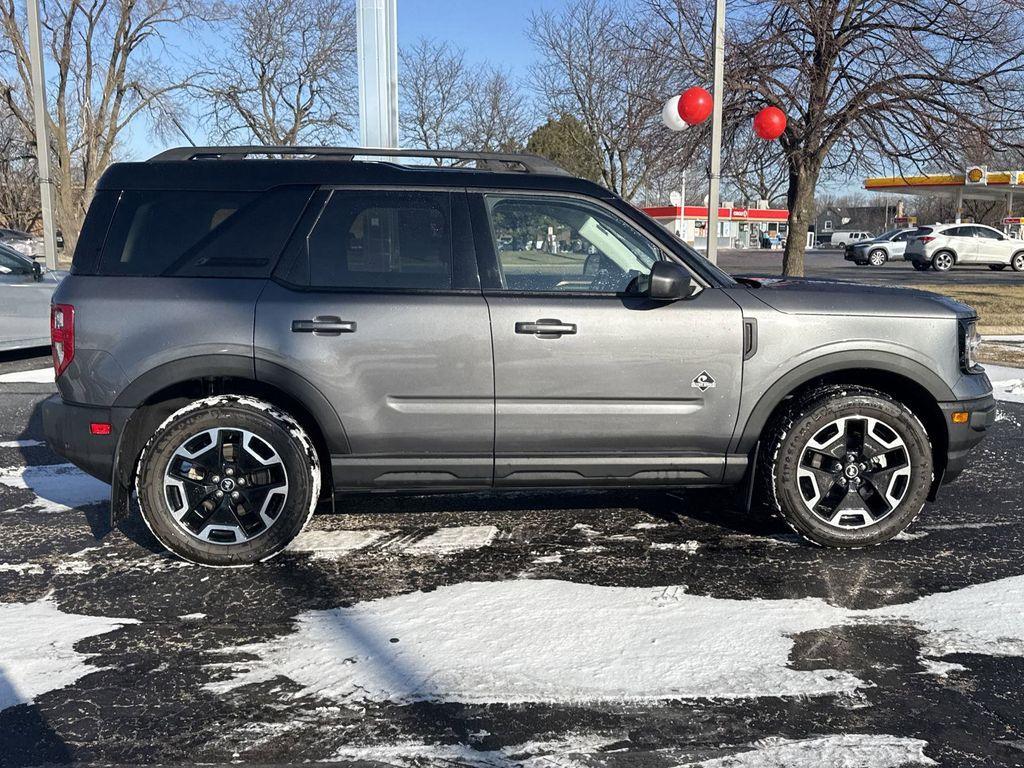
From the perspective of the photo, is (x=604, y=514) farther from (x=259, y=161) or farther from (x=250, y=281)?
(x=259, y=161)

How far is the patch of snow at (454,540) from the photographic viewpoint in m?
4.29

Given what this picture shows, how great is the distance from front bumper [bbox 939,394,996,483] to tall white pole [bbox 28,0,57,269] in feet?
43.7

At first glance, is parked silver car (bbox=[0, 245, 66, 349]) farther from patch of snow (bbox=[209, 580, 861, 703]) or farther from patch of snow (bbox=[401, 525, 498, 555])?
patch of snow (bbox=[209, 580, 861, 703])

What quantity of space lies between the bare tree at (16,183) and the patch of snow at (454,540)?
51715mm

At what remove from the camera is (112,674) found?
306 cm

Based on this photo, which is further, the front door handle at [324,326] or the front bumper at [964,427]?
the front bumper at [964,427]

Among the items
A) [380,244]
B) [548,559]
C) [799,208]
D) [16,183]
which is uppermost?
[16,183]

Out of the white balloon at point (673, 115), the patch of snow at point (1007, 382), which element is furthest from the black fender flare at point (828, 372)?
the white balloon at point (673, 115)

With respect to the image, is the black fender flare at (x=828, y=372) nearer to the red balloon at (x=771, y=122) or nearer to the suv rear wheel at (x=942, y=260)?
the red balloon at (x=771, y=122)

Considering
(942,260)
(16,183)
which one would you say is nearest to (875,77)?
(942,260)

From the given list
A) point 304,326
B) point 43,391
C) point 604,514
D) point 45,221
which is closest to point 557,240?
point 304,326

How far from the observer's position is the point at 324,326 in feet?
13.0

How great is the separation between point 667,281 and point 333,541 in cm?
216

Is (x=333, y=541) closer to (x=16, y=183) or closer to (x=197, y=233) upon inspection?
(x=197, y=233)
